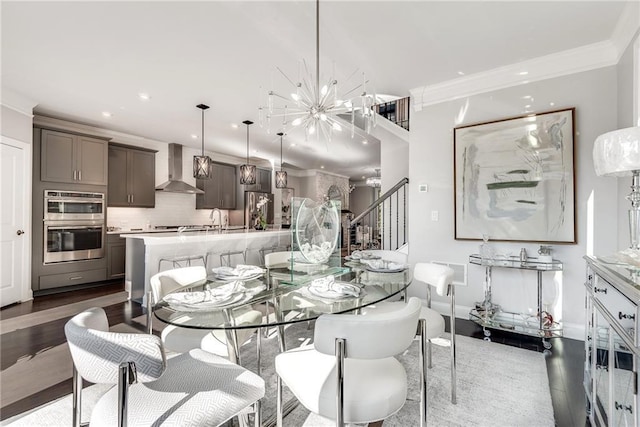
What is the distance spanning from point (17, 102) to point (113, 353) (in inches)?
193

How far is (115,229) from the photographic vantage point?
5.53m

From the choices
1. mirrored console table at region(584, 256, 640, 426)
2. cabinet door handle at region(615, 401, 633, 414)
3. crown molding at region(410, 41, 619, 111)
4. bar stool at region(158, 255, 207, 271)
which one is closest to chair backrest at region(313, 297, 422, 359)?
mirrored console table at region(584, 256, 640, 426)

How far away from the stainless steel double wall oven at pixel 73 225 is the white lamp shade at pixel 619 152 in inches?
249

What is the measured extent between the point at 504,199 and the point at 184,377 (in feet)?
10.6

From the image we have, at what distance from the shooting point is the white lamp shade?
4.66 feet

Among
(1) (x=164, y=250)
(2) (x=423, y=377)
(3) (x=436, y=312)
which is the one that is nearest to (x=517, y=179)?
(3) (x=436, y=312)

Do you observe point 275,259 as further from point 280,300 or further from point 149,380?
point 149,380

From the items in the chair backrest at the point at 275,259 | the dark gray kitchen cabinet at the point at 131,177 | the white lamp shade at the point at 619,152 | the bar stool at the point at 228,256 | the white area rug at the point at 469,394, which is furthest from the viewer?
the dark gray kitchen cabinet at the point at 131,177

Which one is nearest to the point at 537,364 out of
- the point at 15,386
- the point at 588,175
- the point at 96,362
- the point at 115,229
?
the point at 588,175

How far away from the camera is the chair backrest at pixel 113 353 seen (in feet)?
2.82

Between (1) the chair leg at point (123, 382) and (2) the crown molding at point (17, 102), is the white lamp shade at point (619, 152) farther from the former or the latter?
(2) the crown molding at point (17, 102)

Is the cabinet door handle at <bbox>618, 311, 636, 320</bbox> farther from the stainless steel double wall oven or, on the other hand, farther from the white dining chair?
the stainless steel double wall oven

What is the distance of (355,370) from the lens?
1298 mm

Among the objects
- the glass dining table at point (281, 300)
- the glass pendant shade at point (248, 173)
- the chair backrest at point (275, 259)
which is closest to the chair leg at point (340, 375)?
the glass dining table at point (281, 300)
